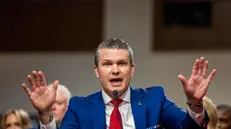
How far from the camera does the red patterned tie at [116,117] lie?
2656 mm

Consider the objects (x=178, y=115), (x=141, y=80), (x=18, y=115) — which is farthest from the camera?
(x=141, y=80)

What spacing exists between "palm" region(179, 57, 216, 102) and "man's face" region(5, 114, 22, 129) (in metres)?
2.02

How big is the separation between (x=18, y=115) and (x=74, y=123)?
5.99 feet

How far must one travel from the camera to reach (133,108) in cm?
271

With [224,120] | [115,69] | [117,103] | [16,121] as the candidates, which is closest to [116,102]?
[117,103]

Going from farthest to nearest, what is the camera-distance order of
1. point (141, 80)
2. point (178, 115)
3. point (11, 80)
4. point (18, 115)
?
1. point (11, 80)
2. point (141, 80)
3. point (18, 115)
4. point (178, 115)

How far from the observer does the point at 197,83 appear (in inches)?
103

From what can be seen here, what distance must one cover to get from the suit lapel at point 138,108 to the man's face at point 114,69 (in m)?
0.08

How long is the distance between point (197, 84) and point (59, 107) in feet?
4.81

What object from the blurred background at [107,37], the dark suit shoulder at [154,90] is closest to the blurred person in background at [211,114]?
the dark suit shoulder at [154,90]

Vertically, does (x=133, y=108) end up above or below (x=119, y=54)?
below

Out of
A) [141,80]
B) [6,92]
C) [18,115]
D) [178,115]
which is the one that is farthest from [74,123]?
[6,92]

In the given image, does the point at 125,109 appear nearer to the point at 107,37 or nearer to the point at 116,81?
the point at 116,81

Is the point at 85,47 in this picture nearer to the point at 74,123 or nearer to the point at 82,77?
the point at 82,77
